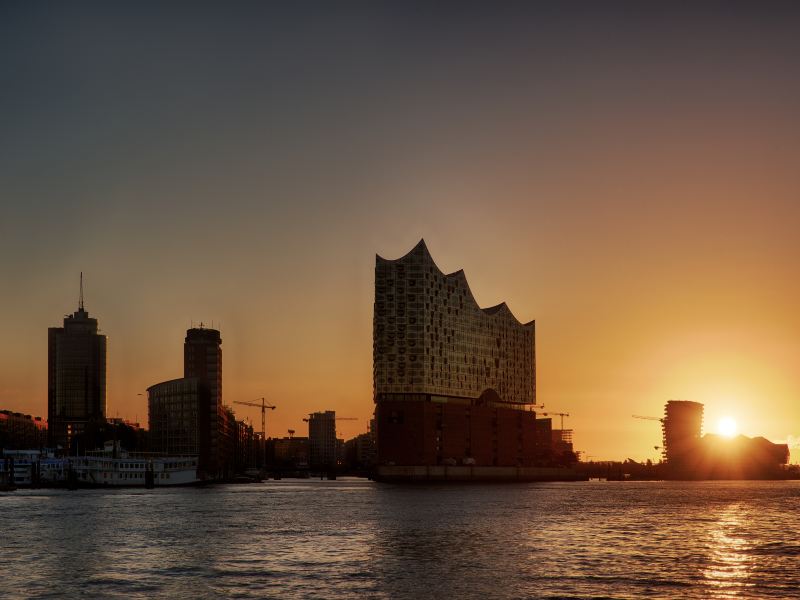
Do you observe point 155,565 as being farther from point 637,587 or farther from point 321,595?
point 637,587

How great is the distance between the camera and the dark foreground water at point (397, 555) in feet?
190

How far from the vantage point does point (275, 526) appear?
103625mm

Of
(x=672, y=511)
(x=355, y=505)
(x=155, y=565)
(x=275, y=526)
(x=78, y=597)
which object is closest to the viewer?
(x=78, y=597)

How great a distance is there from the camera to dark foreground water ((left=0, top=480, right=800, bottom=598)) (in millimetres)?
57781

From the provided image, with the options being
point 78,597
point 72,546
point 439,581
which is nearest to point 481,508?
point 72,546

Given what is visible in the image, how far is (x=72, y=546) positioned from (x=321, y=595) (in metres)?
34.2

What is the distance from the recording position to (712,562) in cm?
7112

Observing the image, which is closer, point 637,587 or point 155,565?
point 637,587

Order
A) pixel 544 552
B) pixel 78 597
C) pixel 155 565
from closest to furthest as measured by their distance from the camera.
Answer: pixel 78 597
pixel 155 565
pixel 544 552

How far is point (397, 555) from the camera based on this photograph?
7431 centimetres

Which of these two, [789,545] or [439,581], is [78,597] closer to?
[439,581]

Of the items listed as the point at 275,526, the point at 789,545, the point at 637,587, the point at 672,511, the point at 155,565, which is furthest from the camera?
the point at 672,511

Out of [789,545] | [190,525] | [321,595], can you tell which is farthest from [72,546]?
[789,545]

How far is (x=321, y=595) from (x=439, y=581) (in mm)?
8559
